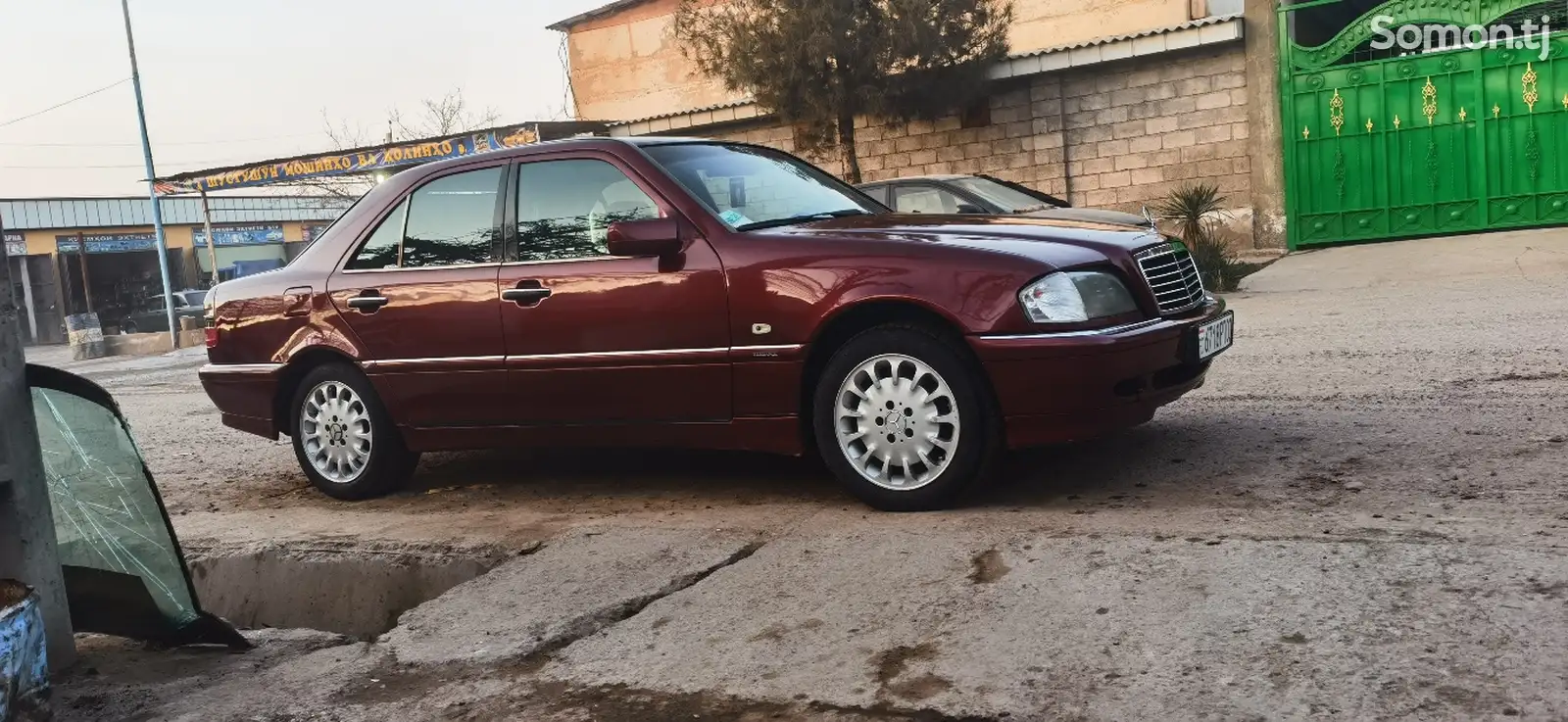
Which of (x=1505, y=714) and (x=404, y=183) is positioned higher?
(x=404, y=183)

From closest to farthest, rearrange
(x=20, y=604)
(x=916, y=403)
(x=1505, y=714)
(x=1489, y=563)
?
(x=1505, y=714), (x=20, y=604), (x=1489, y=563), (x=916, y=403)

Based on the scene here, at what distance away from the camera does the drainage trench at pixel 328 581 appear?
4.97 m

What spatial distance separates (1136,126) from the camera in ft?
59.4

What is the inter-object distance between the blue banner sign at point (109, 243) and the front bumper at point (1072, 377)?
4530 centimetres

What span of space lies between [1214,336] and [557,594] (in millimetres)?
2722

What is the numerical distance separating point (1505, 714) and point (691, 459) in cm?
429

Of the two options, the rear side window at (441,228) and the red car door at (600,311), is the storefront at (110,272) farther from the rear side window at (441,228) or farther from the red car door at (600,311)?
the red car door at (600,311)

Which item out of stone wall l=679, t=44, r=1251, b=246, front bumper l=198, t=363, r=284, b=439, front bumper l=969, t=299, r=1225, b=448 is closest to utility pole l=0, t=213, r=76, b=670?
front bumper l=198, t=363, r=284, b=439

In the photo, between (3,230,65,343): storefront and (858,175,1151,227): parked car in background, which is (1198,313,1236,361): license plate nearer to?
(858,175,1151,227): parked car in background

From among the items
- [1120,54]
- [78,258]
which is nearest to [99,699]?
[1120,54]

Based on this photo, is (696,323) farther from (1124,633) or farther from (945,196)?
(945,196)

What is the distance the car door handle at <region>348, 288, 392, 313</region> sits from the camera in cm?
597

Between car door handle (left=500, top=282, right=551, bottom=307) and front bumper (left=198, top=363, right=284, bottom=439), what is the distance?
1498 mm

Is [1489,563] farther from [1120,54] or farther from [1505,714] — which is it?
[1120,54]
